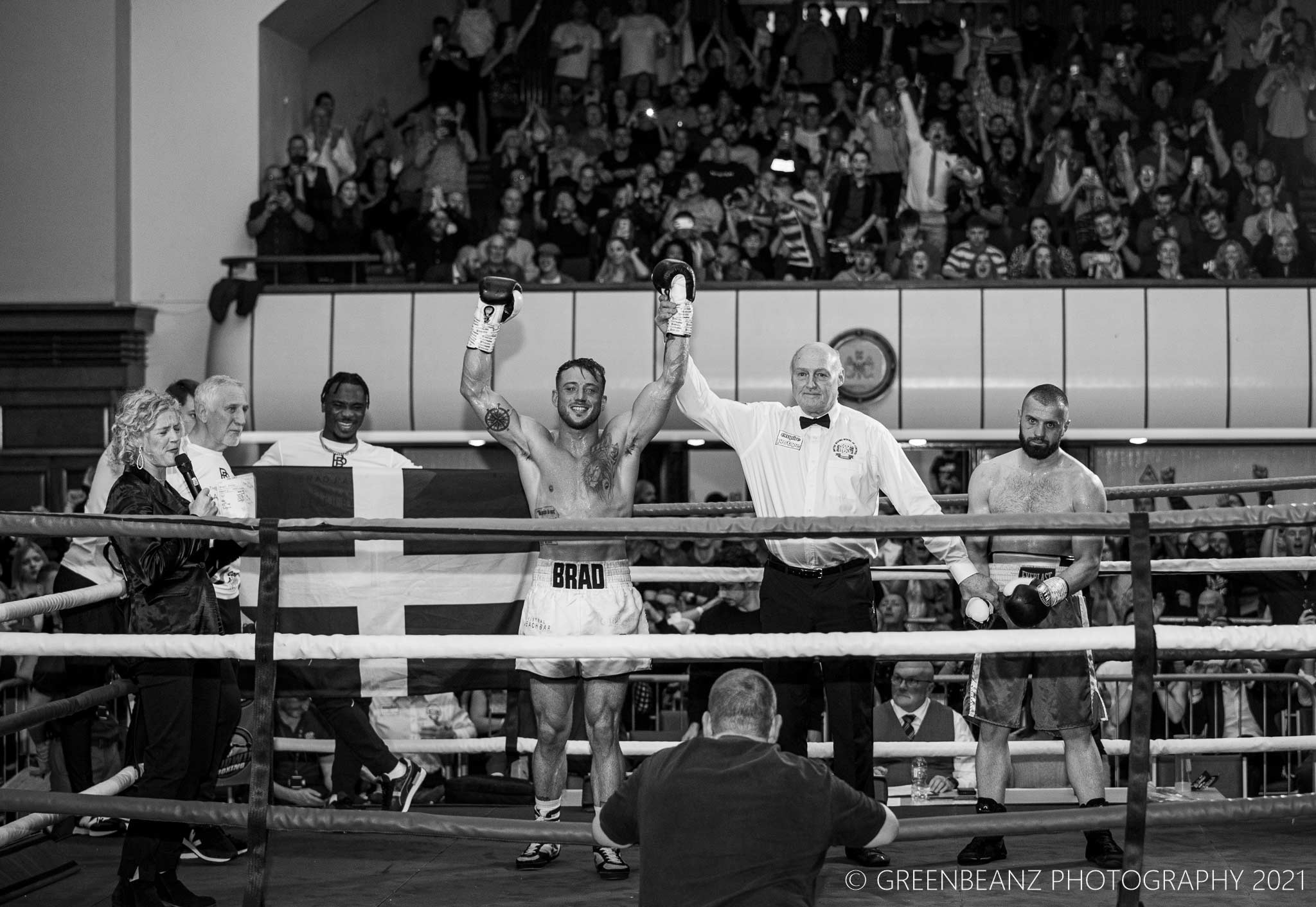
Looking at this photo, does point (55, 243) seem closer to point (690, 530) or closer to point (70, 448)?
point (70, 448)

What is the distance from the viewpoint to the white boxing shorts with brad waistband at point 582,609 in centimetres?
380

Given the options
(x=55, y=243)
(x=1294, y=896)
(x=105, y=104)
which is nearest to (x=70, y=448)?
(x=55, y=243)

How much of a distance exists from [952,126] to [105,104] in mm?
6264

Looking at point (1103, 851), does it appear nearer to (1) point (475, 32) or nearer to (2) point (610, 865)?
(2) point (610, 865)

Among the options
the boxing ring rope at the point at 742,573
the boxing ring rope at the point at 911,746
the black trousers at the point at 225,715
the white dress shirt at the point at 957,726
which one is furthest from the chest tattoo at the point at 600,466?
the white dress shirt at the point at 957,726

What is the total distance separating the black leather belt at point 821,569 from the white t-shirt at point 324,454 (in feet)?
4.89

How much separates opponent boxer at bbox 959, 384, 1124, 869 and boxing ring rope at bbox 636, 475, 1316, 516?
0.90 ft

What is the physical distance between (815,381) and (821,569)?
1.75 ft

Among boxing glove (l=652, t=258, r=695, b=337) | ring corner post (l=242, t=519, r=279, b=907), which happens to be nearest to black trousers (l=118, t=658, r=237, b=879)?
ring corner post (l=242, t=519, r=279, b=907)

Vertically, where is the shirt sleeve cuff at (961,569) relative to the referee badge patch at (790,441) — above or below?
below

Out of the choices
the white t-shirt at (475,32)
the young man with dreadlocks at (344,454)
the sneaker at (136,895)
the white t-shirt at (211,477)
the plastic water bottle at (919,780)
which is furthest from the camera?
the white t-shirt at (475,32)

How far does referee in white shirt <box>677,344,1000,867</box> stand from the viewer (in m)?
3.77

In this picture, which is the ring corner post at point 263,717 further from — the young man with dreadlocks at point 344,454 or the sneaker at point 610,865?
the young man with dreadlocks at point 344,454

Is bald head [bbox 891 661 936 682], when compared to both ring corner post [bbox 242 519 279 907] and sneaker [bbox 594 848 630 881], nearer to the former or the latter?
sneaker [bbox 594 848 630 881]
